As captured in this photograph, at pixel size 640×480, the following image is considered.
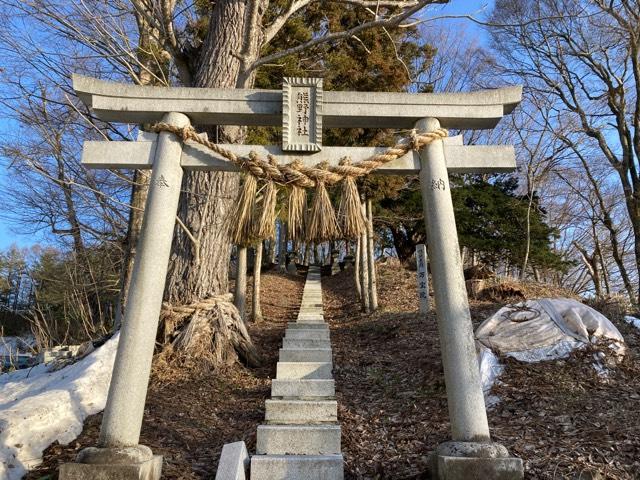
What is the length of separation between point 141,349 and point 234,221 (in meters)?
1.21

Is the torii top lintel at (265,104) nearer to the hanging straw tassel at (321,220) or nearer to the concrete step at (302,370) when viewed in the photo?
the hanging straw tassel at (321,220)

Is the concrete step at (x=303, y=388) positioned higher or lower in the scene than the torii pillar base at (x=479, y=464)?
higher

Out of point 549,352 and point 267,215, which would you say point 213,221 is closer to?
point 267,215

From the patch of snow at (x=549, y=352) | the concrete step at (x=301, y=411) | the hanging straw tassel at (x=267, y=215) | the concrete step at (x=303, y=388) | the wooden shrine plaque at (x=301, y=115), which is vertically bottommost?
the concrete step at (x=301, y=411)

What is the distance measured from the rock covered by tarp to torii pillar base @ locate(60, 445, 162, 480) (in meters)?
3.60

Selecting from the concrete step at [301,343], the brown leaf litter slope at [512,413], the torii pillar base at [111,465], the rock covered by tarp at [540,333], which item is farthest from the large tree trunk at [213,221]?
the rock covered by tarp at [540,333]

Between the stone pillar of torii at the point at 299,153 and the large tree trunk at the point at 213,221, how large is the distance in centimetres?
216

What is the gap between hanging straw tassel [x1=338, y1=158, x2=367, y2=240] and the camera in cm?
405

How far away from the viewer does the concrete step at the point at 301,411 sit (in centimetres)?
497

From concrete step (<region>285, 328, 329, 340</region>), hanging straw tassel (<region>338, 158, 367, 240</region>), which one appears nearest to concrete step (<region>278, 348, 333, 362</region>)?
concrete step (<region>285, 328, 329, 340</region>)

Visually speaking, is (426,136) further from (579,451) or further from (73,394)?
(73,394)

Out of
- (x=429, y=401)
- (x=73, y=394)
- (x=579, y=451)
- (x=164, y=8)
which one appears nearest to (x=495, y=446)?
(x=579, y=451)

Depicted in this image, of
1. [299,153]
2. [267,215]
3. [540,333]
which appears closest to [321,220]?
[267,215]

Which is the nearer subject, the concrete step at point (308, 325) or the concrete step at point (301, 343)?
the concrete step at point (301, 343)
